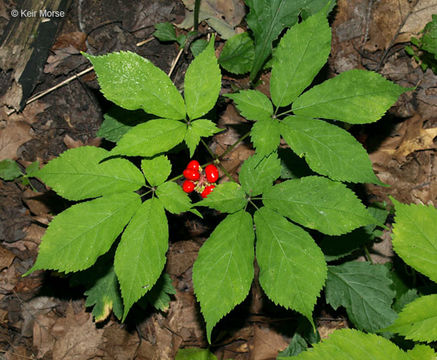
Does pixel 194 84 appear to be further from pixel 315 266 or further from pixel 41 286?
pixel 41 286

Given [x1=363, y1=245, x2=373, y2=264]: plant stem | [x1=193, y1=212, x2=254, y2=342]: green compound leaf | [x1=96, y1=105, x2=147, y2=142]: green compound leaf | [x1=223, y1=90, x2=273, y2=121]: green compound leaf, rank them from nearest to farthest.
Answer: [x1=193, y1=212, x2=254, y2=342]: green compound leaf < [x1=223, y1=90, x2=273, y2=121]: green compound leaf < [x1=96, y1=105, x2=147, y2=142]: green compound leaf < [x1=363, y1=245, x2=373, y2=264]: plant stem

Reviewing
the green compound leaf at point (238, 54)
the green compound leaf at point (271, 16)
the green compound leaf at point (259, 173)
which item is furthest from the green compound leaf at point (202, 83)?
the green compound leaf at point (238, 54)

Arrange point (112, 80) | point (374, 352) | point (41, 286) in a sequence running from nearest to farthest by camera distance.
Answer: point (374, 352)
point (112, 80)
point (41, 286)

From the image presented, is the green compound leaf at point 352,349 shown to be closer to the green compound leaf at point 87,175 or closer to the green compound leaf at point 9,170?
the green compound leaf at point 87,175

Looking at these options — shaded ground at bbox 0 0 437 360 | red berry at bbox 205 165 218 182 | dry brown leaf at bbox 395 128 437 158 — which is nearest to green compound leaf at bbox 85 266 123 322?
shaded ground at bbox 0 0 437 360

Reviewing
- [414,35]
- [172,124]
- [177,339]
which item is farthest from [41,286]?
[414,35]

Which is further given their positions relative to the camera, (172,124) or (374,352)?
Answer: (172,124)

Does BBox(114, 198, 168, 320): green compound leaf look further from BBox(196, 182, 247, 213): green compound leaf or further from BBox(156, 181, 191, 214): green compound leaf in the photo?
BBox(196, 182, 247, 213): green compound leaf
